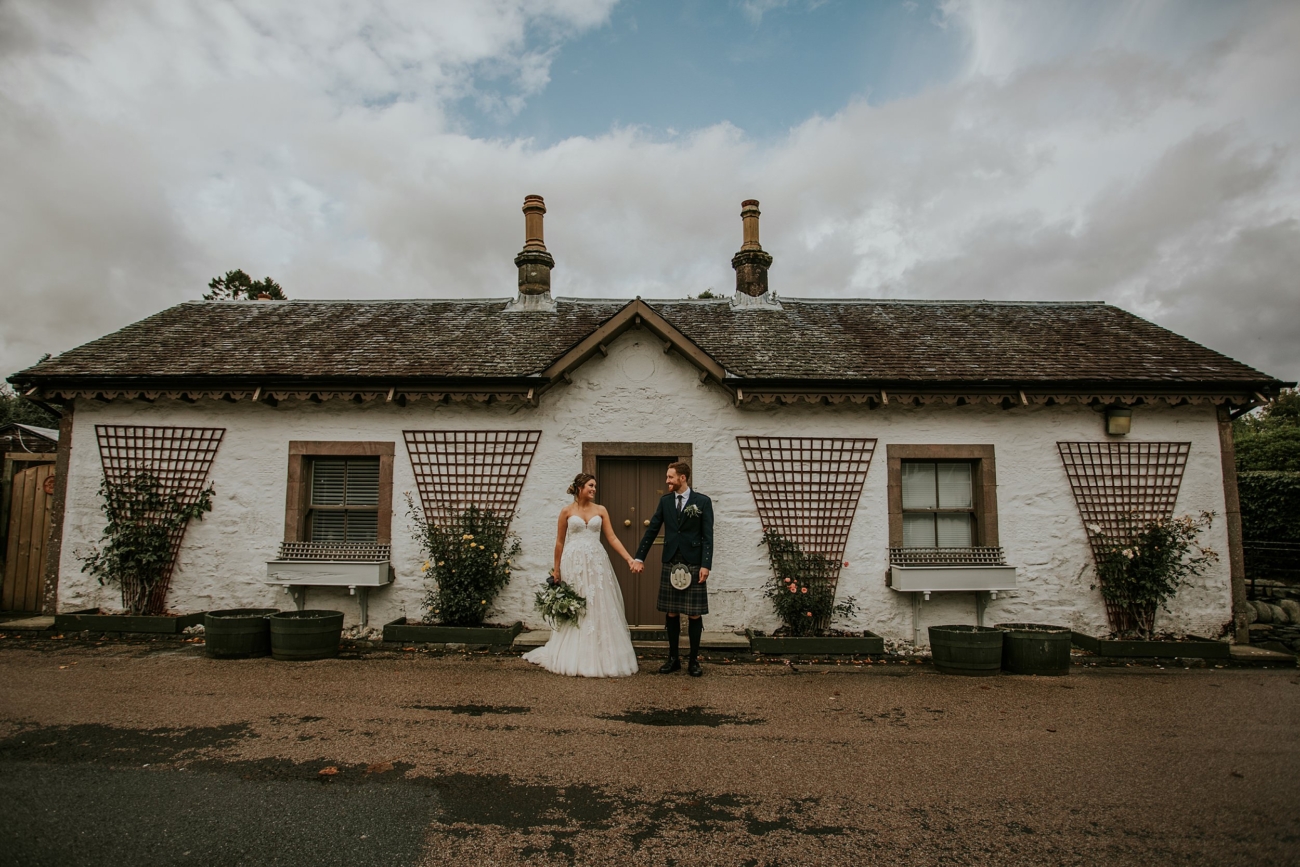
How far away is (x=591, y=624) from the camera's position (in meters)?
7.16

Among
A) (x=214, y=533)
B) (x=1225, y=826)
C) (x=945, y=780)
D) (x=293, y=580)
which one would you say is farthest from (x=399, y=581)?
(x=1225, y=826)

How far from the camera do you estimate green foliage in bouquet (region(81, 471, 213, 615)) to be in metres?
9.15

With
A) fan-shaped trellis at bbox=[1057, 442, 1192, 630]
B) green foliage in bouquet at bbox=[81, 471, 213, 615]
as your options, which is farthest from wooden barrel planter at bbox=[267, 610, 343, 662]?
fan-shaped trellis at bbox=[1057, 442, 1192, 630]

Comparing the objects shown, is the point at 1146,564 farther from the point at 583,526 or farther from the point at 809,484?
the point at 583,526

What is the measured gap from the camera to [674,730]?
539cm

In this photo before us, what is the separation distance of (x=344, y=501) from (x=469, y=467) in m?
1.78

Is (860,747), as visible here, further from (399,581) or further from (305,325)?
(305,325)

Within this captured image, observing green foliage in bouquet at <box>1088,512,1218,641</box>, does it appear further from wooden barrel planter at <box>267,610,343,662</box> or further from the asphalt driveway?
wooden barrel planter at <box>267,610,343,662</box>

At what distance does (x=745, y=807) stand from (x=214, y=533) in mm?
8204

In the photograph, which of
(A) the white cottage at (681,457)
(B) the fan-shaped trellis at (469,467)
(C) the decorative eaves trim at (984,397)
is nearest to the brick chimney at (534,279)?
(A) the white cottage at (681,457)

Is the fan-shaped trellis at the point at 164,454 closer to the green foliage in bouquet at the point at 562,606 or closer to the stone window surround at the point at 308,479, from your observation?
the stone window surround at the point at 308,479

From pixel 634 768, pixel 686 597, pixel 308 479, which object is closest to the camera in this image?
pixel 634 768

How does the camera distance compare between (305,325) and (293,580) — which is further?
(305,325)

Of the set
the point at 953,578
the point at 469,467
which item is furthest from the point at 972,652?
the point at 469,467
